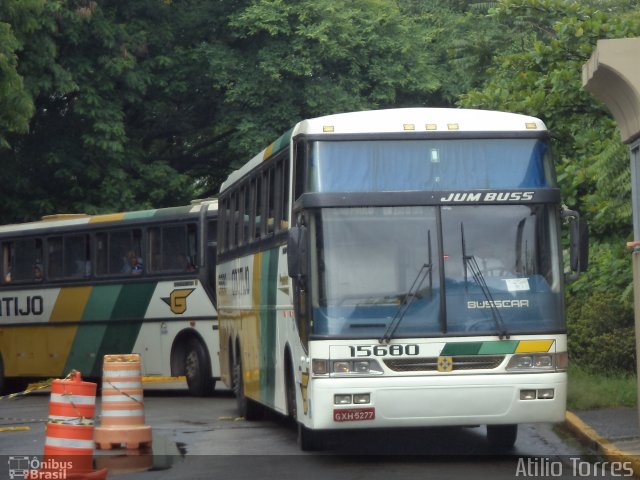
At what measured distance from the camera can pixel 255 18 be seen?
1262 inches

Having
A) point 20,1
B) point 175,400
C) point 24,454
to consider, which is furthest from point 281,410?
point 20,1

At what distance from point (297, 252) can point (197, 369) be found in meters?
10.0

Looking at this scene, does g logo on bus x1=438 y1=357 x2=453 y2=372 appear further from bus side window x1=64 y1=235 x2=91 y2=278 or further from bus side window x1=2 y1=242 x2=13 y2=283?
bus side window x1=2 y1=242 x2=13 y2=283

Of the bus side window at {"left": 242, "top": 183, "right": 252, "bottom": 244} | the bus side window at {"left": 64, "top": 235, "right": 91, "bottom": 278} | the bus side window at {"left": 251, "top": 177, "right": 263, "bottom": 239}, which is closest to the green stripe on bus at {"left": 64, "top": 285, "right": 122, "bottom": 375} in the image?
the bus side window at {"left": 64, "top": 235, "right": 91, "bottom": 278}

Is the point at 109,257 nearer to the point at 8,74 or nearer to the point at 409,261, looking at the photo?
the point at 8,74

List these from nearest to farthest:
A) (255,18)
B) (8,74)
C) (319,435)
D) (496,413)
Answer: (496,413)
(319,435)
(8,74)
(255,18)

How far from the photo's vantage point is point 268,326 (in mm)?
15234

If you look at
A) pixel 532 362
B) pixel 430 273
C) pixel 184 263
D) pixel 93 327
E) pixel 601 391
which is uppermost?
pixel 184 263

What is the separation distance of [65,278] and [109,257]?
1.15m

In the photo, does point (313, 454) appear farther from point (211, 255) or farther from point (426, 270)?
point (211, 255)

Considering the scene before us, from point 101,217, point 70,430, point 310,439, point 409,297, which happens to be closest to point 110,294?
point 101,217

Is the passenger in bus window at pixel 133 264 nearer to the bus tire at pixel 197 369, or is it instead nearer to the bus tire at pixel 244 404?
the bus tire at pixel 197 369

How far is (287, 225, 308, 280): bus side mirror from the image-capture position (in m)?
12.3

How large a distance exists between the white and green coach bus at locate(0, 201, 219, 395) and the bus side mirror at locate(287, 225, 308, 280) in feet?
31.4
